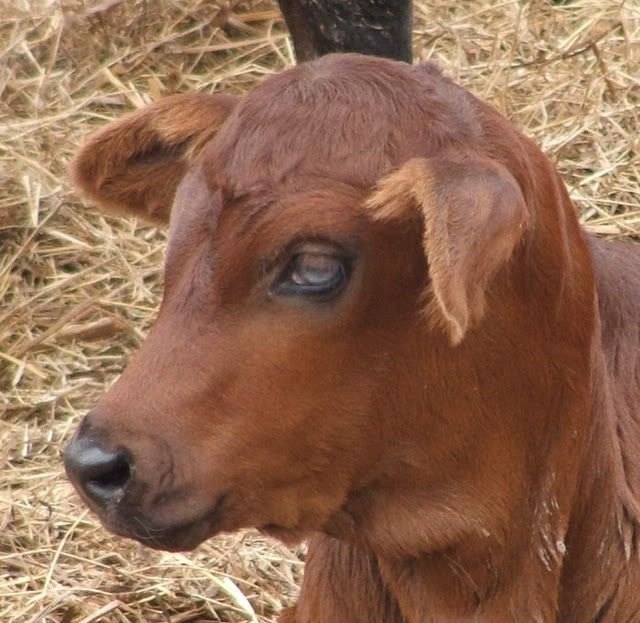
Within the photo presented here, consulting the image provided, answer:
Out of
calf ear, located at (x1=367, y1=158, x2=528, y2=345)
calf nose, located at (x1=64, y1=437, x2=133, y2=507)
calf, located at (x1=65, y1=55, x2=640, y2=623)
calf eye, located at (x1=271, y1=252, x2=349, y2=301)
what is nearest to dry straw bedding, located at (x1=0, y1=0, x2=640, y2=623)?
calf, located at (x1=65, y1=55, x2=640, y2=623)

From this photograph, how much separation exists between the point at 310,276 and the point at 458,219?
1.17 feet

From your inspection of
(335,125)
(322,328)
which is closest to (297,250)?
(322,328)

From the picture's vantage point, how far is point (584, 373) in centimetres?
415

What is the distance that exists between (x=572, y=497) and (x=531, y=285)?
0.59 meters

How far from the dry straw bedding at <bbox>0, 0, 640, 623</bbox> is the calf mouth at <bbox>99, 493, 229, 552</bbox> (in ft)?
6.22

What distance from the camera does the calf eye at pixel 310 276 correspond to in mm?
3678

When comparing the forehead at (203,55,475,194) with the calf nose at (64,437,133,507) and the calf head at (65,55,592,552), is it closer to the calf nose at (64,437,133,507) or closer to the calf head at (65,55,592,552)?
the calf head at (65,55,592,552)

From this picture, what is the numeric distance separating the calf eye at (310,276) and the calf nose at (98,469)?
1.56ft

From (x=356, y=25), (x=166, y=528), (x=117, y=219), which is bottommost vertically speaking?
(x=117, y=219)

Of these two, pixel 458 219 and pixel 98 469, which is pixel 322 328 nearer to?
pixel 458 219

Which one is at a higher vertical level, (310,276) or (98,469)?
(310,276)

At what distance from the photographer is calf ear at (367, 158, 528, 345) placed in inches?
134

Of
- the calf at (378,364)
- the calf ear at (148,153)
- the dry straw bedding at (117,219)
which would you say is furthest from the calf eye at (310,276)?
the dry straw bedding at (117,219)

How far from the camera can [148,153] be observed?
4383 millimetres
